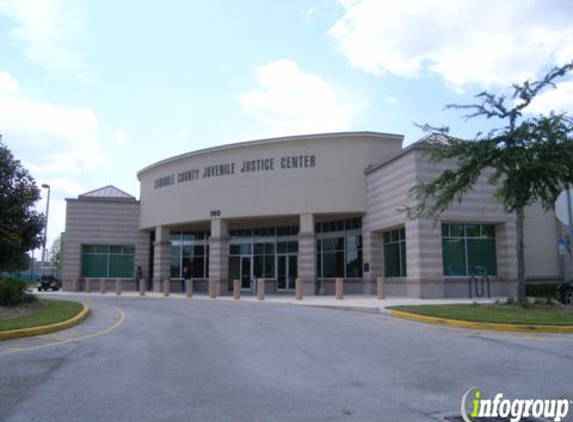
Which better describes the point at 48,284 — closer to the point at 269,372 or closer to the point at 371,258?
the point at 371,258

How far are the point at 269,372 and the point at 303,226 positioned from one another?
72.7ft

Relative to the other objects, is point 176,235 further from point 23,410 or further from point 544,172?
point 23,410

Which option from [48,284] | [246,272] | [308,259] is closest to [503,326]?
[308,259]

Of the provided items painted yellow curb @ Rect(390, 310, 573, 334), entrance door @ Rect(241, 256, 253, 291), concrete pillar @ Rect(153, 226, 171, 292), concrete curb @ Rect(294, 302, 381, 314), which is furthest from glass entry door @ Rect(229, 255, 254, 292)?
painted yellow curb @ Rect(390, 310, 573, 334)

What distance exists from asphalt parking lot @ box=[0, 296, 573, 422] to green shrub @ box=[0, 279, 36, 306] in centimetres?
546

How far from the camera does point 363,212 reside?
29.6 m

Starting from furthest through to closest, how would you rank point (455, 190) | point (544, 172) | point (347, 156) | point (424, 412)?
point (347, 156) < point (455, 190) < point (544, 172) < point (424, 412)

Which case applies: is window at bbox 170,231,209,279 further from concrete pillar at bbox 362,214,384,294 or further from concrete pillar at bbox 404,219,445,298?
concrete pillar at bbox 404,219,445,298

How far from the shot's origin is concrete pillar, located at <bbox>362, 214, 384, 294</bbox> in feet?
94.7

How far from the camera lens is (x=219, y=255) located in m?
33.2

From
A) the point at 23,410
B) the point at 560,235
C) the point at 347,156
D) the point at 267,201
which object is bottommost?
the point at 23,410

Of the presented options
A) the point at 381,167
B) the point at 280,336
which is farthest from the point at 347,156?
the point at 280,336

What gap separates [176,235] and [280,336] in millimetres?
28509

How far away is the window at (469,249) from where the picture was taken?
2441 cm
